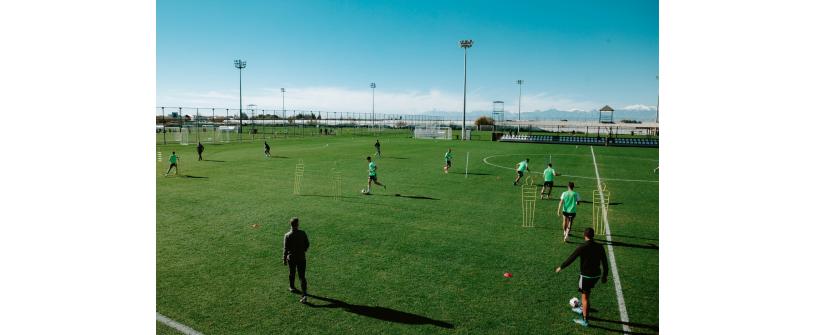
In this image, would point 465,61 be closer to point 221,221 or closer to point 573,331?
point 221,221

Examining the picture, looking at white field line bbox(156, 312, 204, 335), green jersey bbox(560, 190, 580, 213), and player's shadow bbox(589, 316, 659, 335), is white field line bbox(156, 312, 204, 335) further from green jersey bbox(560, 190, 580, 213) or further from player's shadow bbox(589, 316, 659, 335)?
green jersey bbox(560, 190, 580, 213)

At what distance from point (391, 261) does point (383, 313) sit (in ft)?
8.46

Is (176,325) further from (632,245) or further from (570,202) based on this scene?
(632,245)

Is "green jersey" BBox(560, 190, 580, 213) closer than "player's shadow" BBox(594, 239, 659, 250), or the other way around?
"player's shadow" BBox(594, 239, 659, 250)

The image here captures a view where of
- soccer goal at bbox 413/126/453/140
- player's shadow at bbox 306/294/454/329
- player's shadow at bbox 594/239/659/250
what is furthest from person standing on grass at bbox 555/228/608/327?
soccer goal at bbox 413/126/453/140

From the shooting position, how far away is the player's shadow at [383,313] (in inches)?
286

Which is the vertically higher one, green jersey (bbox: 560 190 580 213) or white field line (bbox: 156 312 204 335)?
green jersey (bbox: 560 190 580 213)

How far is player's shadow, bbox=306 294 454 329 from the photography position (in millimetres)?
7254

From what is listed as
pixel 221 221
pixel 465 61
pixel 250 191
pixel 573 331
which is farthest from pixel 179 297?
pixel 465 61

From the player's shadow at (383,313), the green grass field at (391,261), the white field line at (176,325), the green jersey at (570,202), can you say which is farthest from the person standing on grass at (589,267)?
the white field line at (176,325)

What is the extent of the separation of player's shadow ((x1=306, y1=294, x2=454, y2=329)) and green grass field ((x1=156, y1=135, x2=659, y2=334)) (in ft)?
0.11

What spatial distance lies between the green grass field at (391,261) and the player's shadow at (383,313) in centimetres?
3

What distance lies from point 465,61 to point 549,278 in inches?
2189

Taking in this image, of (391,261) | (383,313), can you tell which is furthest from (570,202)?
(383,313)
